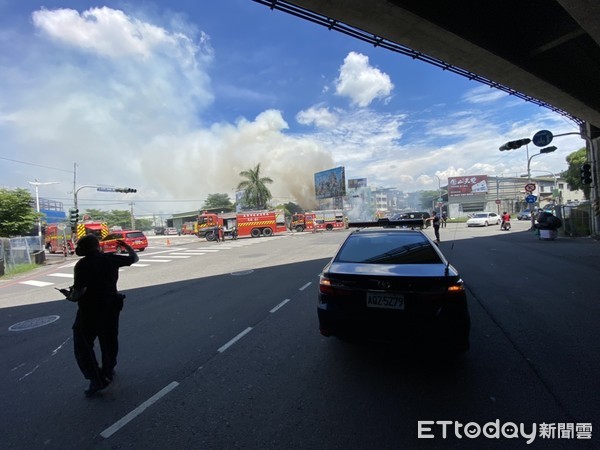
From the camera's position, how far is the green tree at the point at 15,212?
65.2ft

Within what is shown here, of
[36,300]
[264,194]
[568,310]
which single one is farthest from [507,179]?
[36,300]

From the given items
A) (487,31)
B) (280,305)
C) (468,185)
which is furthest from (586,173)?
(468,185)

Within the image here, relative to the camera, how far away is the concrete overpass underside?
552 cm

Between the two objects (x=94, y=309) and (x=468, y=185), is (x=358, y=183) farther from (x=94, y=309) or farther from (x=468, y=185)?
(x=94, y=309)

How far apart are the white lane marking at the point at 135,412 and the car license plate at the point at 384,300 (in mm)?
2192

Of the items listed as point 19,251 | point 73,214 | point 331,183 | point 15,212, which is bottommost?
point 19,251

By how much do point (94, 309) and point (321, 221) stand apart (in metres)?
38.0

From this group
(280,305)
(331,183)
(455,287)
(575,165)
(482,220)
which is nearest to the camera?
(455,287)

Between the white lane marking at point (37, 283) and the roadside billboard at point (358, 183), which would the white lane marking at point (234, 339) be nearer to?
the white lane marking at point (37, 283)

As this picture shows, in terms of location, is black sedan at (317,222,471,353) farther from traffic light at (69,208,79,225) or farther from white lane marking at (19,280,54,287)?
traffic light at (69,208,79,225)

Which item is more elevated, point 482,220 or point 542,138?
point 542,138

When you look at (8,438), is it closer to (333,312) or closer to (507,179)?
(333,312)

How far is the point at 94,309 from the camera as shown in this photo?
10.3 feet

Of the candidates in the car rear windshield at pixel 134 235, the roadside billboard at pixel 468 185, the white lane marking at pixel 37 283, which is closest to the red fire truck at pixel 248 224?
the car rear windshield at pixel 134 235
